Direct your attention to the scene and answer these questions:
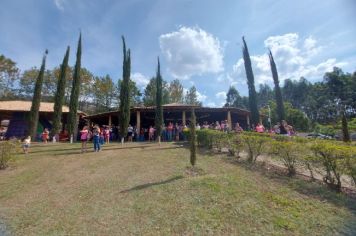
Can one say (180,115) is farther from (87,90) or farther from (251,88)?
(87,90)

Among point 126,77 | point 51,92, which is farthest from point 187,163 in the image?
point 51,92

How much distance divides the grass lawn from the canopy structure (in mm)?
13777

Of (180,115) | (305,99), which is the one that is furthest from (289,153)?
(305,99)

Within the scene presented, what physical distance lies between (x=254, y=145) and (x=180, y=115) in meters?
17.0

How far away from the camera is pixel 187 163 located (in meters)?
8.23

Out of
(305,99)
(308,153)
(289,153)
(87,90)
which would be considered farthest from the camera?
(305,99)

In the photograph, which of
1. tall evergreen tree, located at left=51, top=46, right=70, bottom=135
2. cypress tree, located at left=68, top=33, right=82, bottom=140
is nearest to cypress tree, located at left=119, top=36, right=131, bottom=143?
cypress tree, located at left=68, top=33, right=82, bottom=140

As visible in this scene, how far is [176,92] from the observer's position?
51.8m

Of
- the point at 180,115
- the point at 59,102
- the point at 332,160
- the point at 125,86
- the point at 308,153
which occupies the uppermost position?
the point at 125,86

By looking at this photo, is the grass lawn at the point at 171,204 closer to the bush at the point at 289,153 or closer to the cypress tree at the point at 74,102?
the bush at the point at 289,153

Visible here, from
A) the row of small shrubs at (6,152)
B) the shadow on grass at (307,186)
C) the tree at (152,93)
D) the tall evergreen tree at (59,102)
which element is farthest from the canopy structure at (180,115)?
the tree at (152,93)

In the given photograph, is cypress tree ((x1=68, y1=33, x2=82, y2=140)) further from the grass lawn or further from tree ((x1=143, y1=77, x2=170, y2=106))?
tree ((x1=143, y1=77, x2=170, y2=106))

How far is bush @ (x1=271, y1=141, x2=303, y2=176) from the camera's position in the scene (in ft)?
21.2

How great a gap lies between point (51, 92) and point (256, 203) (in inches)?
1773
